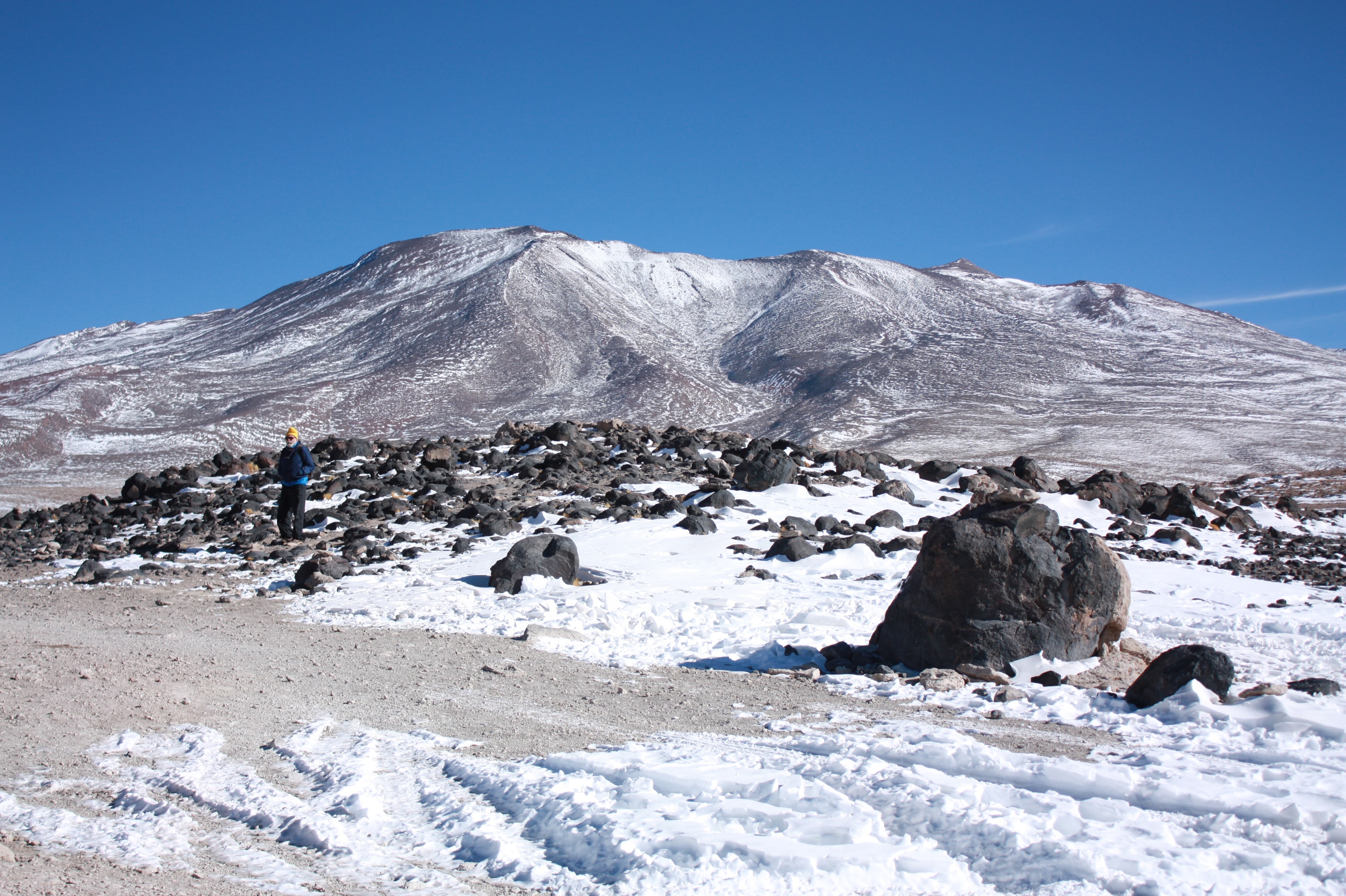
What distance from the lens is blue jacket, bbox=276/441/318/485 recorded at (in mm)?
13258

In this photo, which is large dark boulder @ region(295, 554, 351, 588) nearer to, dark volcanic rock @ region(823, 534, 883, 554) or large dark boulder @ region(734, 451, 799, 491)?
dark volcanic rock @ region(823, 534, 883, 554)

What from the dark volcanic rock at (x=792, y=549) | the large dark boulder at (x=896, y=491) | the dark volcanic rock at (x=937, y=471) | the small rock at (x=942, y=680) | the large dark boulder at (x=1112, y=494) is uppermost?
the dark volcanic rock at (x=937, y=471)

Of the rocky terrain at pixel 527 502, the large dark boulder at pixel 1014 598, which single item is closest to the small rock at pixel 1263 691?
the large dark boulder at pixel 1014 598

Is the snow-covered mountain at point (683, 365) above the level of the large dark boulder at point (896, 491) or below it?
above

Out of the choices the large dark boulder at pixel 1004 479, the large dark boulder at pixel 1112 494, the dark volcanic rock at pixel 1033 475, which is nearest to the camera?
the large dark boulder at pixel 1112 494

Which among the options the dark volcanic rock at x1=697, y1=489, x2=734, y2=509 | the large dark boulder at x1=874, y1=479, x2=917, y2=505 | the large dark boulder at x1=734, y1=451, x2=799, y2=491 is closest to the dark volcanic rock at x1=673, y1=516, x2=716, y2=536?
the dark volcanic rock at x1=697, y1=489, x2=734, y2=509

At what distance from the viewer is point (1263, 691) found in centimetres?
627

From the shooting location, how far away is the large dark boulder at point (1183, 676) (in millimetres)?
6277

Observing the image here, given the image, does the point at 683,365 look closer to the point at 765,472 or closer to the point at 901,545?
the point at 765,472

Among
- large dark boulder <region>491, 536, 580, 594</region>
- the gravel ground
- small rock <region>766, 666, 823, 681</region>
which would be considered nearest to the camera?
the gravel ground

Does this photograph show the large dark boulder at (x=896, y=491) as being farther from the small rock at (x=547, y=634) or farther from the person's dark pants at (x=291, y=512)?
the person's dark pants at (x=291, y=512)

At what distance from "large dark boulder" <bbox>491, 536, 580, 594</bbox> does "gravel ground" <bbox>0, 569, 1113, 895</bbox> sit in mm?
1807

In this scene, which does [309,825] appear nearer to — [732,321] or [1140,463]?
[1140,463]

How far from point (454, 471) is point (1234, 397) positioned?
75629 mm
